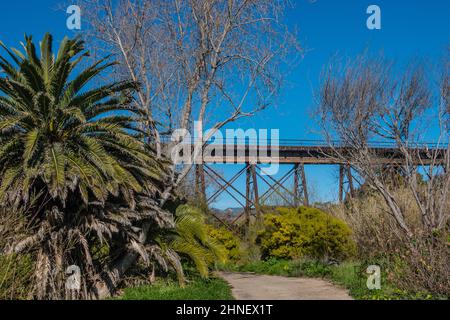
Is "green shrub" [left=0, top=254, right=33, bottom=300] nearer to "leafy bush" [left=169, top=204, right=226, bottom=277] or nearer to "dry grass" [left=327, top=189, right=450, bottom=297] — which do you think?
"leafy bush" [left=169, top=204, right=226, bottom=277]

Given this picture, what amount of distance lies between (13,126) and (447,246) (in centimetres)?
972

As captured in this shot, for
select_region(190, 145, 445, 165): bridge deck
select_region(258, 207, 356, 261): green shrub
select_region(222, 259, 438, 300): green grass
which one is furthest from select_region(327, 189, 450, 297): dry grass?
select_region(190, 145, 445, 165): bridge deck

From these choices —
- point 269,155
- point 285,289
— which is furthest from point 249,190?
point 285,289

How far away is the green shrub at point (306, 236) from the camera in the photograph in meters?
17.3

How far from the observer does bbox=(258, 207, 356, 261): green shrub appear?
17266 mm

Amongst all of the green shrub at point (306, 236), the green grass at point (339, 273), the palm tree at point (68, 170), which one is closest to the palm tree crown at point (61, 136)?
the palm tree at point (68, 170)

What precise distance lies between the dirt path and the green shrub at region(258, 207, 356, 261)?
3.49m

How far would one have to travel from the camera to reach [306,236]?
17844 millimetres
